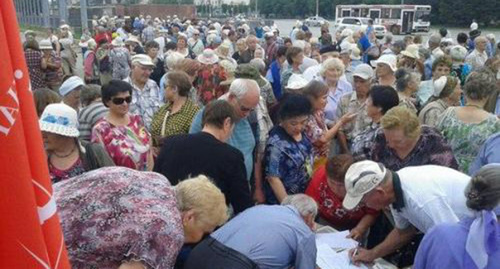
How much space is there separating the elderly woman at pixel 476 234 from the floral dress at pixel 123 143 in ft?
8.57

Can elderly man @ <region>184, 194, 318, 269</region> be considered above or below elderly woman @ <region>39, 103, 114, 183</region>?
below

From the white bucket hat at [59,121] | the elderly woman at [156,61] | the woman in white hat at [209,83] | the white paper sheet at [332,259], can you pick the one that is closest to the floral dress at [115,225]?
the white bucket hat at [59,121]

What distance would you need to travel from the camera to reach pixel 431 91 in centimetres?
624

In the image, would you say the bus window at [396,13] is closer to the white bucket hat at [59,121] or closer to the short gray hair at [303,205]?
the short gray hair at [303,205]

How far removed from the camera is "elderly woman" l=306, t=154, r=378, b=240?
11.6ft

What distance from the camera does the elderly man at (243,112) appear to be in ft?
13.9

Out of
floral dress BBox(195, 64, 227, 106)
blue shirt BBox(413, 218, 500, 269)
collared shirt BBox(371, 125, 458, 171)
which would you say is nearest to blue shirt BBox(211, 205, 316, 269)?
blue shirt BBox(413, 218, 500, 269)

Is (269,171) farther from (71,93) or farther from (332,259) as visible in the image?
(71,93)

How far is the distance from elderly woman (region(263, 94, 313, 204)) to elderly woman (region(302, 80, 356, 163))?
48 centimetres

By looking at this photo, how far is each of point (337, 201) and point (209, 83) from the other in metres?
3.43

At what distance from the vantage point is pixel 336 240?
3508 millimetres

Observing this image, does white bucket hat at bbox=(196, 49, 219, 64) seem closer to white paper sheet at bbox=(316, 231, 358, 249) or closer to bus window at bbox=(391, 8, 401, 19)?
white paper sheet at bbox=(316, 231, 358, 249)

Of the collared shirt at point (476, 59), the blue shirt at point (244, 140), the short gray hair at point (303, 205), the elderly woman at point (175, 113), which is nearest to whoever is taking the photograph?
the short gray hair at point (303, 205)

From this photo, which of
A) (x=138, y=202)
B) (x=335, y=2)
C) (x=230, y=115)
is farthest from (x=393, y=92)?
(x=335, y=2)
